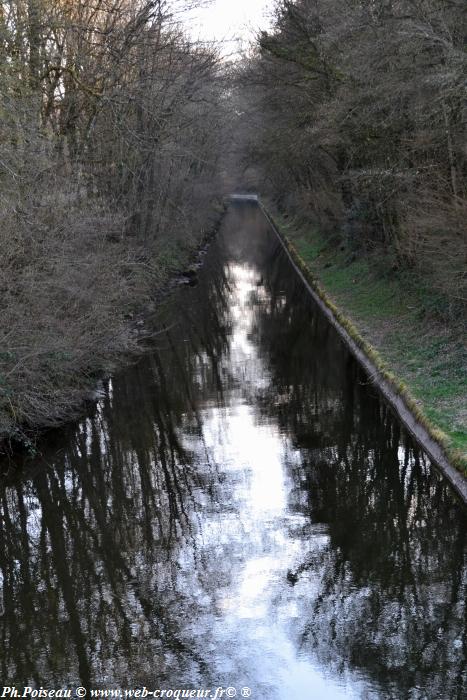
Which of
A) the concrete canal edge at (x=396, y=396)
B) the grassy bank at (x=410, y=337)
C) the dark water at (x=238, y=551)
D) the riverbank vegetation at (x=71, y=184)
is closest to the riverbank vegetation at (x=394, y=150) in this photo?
the grassy bank at (x=410, y=337)

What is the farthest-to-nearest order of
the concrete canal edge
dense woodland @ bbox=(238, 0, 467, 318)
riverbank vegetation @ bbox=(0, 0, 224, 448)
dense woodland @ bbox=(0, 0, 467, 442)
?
dense woodland @ bbox=(238, 0, 467, 318), dense woodland @ bbox=(0, 0, 467, 442), riverbank vegetation @ bbox=(0, 0, 224, 448), the concrete canal edge

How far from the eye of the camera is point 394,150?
20.6m

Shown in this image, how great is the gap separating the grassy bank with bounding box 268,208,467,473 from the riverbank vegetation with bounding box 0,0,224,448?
18.0ft

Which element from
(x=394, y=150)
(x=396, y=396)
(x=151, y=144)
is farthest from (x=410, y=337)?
(x=151, y=144)

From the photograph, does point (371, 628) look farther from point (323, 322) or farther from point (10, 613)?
point (323, 322)

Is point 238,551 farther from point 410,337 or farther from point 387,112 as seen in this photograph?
point 387,112

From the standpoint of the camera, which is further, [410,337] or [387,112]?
[387,112]

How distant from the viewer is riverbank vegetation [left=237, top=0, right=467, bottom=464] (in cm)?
1475

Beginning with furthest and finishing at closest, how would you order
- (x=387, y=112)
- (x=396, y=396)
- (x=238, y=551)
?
(x=387, y=112) < (x=396, y=396) < (x=238, y=551)

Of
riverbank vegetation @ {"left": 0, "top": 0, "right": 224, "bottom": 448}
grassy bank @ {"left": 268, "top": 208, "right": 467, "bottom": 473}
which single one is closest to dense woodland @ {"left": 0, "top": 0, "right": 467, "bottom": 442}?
riverbank vegetation @ {"left": 0, "top": 0, "right": 224, "bottom": 448}

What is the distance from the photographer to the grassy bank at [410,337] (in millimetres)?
12219

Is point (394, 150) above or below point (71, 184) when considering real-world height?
above

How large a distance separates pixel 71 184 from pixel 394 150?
8.16 metres

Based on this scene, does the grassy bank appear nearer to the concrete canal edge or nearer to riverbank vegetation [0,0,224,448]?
the concrete canal edge
